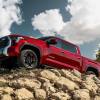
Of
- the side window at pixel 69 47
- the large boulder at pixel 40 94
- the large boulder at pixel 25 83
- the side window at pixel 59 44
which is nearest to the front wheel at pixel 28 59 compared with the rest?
the large boulder at pixel 25 83

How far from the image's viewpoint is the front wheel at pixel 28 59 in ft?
41.7

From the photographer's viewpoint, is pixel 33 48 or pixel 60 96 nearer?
pixel 60 96

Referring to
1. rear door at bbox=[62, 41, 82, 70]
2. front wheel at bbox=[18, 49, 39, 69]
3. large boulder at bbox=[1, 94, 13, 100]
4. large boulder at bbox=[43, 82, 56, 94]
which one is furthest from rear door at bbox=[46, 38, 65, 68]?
large boulder at bbox=[1, 94, 13, 100]

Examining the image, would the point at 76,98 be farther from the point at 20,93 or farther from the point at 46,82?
the point at 20,93

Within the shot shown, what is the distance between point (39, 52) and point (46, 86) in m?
2.28

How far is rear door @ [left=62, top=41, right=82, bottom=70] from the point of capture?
14945 millimetres

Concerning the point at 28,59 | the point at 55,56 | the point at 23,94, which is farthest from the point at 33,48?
the point at 23,94

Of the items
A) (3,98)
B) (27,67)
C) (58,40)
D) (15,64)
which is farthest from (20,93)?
(58,40)

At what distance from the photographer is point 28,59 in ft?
42.7

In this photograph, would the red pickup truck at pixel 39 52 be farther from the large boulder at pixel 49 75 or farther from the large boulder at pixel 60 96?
the large boulder at pixel 60 96

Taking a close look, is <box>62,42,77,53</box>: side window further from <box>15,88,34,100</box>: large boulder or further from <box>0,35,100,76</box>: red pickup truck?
<box>15,88,34,100</box>: large boulder

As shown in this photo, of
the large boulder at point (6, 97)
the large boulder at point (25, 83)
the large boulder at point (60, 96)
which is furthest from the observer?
the large boulder at point (25, 83)

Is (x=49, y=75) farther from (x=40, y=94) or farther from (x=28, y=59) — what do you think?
(x=40, y=94)

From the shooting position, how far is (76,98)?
37.9 feet
